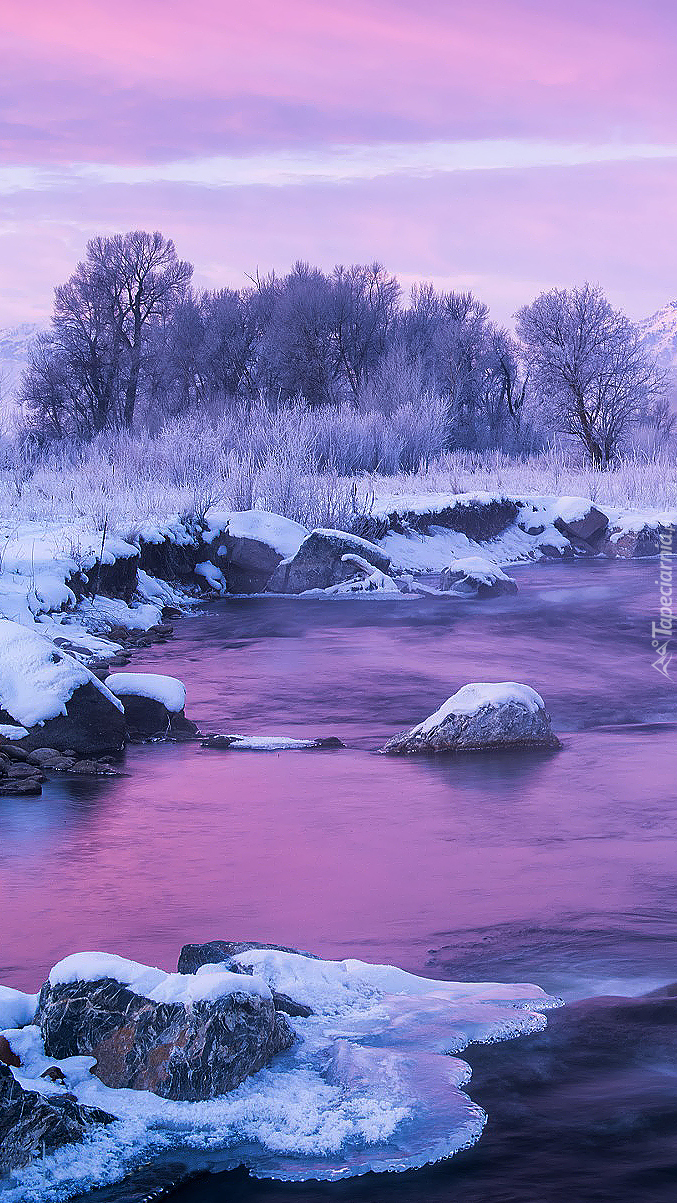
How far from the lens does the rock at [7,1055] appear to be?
12.6 ft

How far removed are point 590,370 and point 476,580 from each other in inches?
717

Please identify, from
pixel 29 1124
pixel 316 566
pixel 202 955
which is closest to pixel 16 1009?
pixel 202 955

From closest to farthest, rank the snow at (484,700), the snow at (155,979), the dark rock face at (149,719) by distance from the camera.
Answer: the snow at (155,979), the snow at (484,700), the dark rock face at (149,719)

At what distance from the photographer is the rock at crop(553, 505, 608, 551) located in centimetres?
2806

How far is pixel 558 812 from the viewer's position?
7.93m

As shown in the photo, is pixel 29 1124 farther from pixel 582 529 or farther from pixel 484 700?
pixel 582 529

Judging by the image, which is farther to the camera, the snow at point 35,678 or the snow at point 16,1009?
the snow at point 35,678

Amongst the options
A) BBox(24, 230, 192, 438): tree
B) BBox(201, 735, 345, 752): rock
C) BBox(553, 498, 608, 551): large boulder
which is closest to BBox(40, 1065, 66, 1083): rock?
BBox(201, 735, 345, 752): rock

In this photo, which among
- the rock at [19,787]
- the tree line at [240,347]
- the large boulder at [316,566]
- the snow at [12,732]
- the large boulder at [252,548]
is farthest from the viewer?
the tree line at [240,347]

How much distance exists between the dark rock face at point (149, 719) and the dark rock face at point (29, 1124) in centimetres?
662

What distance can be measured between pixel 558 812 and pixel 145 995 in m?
4.41

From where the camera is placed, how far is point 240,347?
51.3 meters

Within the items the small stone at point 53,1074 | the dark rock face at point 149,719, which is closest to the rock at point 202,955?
the small stone at point 53,1074

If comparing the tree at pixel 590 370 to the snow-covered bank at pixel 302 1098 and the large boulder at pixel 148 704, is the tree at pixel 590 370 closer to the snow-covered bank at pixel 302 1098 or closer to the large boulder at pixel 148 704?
the large boulder at pixel 148 704
